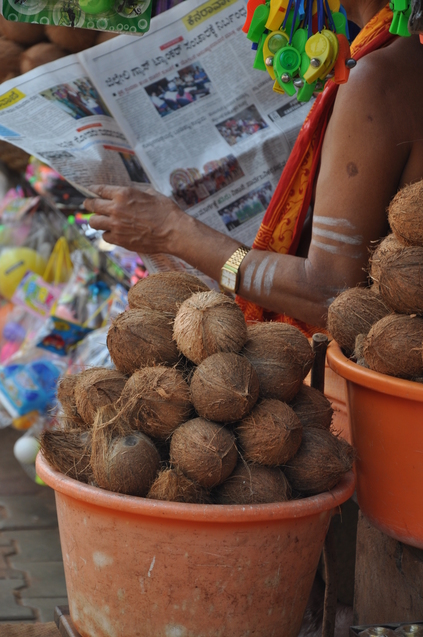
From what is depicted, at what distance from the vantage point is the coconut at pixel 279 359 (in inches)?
40.2

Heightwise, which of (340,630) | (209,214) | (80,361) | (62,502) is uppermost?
(209,214)

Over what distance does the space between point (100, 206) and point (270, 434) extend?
1.20 metres

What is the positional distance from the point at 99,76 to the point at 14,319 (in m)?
1.58

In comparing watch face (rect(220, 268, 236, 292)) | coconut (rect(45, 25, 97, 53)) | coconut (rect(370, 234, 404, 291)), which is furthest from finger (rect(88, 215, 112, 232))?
coconut (rect(370, 234, 404, 291))

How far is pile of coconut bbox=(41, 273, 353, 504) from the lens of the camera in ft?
3.08

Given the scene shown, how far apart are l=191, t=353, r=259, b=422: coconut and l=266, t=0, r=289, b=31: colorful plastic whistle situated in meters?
A: 0.54

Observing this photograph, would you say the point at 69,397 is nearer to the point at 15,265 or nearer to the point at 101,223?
the point at 101,223

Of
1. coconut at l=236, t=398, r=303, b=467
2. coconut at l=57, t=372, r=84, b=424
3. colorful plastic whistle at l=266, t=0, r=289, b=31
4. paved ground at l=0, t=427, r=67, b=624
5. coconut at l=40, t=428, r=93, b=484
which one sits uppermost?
colorful plastic whistle at l=266, t=0, r=289, b=31

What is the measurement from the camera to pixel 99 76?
1800mm

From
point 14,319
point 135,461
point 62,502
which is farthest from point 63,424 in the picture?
point 14,319

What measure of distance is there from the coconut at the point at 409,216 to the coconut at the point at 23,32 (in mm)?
1537

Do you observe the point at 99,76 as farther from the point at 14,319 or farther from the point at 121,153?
the point at 14,319

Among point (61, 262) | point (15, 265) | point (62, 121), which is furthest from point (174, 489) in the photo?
point (15, 265)

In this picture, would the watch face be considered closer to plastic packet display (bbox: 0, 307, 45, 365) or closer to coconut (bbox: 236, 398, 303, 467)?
coconut (bbox: 236, 398, 303, 467)
